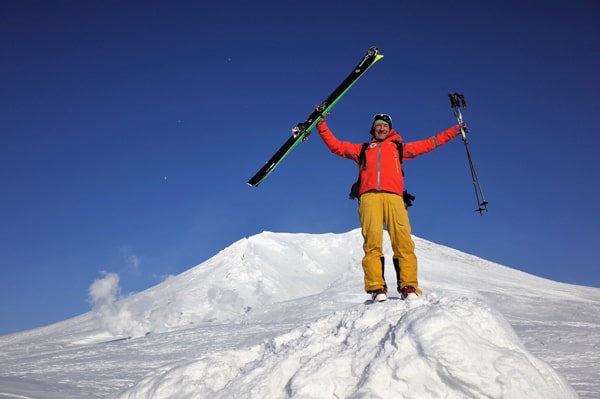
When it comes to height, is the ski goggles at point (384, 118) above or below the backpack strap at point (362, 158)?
above

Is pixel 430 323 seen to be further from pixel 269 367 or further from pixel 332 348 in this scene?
pixel 269 367

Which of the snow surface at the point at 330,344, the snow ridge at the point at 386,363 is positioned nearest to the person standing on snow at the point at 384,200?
Result: the snow surface at the point at 330,344

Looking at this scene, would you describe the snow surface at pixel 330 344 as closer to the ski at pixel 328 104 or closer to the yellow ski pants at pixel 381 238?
the yellow ski pants at pixel 381 238

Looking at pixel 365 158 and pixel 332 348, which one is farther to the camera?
pixel 365 158

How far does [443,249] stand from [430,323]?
1234 inches

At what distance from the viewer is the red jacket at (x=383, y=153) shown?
5.44 m

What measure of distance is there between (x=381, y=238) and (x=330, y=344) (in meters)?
1.75

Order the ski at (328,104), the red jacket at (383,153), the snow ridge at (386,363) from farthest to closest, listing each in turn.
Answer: the ski at (328,104) → the red jacket at (383,153) → the snow ridge at (386,363)

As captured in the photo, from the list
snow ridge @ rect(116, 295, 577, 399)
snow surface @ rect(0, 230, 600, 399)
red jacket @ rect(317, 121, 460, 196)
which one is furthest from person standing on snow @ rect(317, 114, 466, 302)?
snow ridge @ rect(116, 295, 577, 399)

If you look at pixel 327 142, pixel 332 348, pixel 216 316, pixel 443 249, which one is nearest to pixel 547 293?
pixel 443 249

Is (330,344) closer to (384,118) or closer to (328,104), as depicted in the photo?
(384,118)

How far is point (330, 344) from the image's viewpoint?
3.90 m

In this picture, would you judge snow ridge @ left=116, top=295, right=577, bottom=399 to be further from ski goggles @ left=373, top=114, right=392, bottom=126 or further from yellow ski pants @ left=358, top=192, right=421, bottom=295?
ski goggles @ left=373, top=114, right=392, bottom=126

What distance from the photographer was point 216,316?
23594 mm
